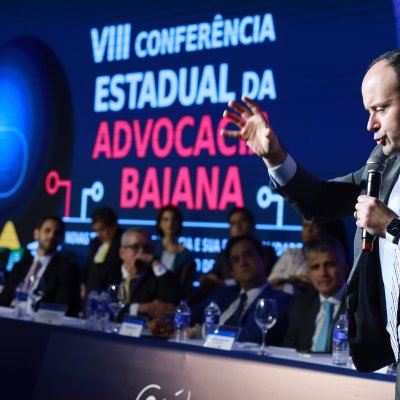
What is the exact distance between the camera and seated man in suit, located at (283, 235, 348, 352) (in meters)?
3.67

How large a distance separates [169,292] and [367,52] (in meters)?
2.07

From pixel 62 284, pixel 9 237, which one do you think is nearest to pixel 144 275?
pixel 62 284

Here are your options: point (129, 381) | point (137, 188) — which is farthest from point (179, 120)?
point (129, 381)

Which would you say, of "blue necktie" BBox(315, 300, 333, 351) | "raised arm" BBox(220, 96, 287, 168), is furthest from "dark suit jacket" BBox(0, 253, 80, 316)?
"raised arm" BBox(220, 96, 287, 168)

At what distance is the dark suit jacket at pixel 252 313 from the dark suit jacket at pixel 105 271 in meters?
1.32

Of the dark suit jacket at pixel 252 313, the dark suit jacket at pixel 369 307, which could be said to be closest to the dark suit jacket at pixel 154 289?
the dark suit jacket at pixel 252 313

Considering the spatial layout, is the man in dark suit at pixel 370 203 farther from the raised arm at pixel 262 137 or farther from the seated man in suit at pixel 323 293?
the seated man in suit at pixel 323 293

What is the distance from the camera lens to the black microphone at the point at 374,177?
172 centimetres

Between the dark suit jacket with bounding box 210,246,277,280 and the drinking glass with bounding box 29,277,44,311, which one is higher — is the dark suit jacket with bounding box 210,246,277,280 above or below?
above

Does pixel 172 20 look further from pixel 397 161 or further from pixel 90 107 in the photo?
pixel 397 161

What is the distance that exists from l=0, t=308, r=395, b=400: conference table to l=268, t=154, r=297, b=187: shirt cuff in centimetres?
57

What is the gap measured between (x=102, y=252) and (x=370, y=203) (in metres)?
4.65

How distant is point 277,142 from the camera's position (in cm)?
201

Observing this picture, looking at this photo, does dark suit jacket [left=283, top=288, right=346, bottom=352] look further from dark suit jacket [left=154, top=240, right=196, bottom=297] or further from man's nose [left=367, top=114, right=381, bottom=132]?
man's nose [left=367, top=114, right=381, bottom=132]
